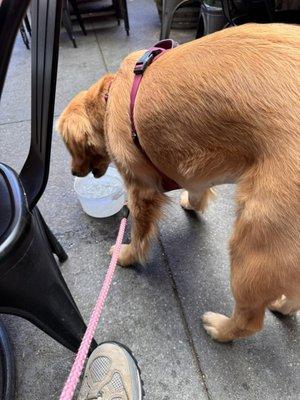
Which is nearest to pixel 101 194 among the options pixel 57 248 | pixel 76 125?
pixel 57 248

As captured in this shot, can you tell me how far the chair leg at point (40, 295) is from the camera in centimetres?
114

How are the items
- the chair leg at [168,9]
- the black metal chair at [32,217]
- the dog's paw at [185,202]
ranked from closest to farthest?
the black metal chair at [32,217]
the dog's paw at [185,202]
the chair leg at [168,9]

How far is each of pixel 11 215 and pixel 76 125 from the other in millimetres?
591

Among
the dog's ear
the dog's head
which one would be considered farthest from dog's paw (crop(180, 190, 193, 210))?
the dog's ear

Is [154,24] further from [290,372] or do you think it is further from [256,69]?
[290,372]

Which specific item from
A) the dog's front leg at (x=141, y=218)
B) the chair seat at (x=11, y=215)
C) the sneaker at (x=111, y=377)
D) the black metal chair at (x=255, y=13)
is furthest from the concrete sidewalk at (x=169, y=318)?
the black metal chair at (x=255, y=13)

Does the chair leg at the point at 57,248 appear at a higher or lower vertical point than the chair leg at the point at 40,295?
lower

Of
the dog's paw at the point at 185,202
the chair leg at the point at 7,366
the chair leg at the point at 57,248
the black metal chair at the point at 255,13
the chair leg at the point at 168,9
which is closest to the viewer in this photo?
the chair leg at the point at 7,366

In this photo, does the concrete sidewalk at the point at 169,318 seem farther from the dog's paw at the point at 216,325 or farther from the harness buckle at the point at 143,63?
the harness buckle at the point at 143,63

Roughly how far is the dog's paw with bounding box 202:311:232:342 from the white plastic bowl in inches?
35.1

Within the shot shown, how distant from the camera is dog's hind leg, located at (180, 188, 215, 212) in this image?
6.52 ft

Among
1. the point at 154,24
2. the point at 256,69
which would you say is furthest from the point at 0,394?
the point at 154,24

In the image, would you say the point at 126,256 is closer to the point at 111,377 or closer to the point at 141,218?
the point at 141,218

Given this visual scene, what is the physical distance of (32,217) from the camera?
→ 1234 mm
